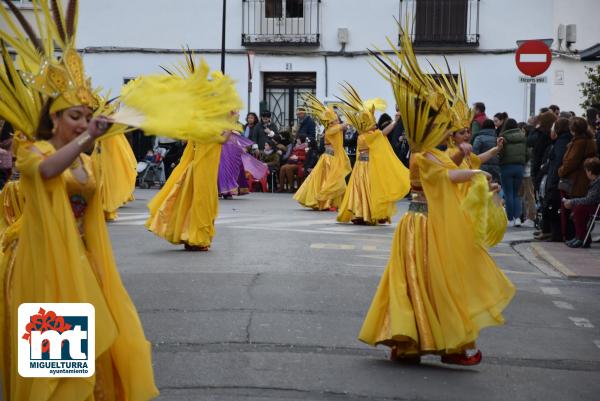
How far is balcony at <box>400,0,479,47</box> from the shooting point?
30.8 metres

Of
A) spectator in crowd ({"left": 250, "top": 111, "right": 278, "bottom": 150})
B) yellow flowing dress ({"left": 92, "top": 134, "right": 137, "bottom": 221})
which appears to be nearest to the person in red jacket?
spectator in crowd ({"left": 250, "top": 111, "right": 278, "bottom": 150})

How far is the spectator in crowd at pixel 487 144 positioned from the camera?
694 inches

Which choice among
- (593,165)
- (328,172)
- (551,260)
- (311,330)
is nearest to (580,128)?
(593,165)

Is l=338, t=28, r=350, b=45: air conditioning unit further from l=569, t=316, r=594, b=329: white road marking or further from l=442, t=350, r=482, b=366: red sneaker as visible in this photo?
l=442, t=350, r=482, b=366: red sneaker

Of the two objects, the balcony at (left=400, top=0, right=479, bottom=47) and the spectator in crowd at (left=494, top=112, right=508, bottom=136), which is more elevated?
the balcony at (left=400, top=0, right=479, bottom=47)

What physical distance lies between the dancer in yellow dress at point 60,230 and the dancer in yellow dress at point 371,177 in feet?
39.5

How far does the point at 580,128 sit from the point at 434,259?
8179 millimetres

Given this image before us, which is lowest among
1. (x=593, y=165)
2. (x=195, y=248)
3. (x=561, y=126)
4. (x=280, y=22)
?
(x=195, y=248)

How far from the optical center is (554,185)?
15.8m

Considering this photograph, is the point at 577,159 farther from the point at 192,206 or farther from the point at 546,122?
the point at 192,206

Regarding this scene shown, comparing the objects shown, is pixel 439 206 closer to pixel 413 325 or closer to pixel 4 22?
pixel 413 325

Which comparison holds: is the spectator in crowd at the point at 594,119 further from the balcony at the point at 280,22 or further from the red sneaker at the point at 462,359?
the balcony at the point at 280,22

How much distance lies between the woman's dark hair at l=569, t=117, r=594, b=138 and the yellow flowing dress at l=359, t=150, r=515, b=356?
25.7 feet

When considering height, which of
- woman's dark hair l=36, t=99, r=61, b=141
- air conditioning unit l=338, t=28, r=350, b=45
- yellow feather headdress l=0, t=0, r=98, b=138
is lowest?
woman's dark hair l=36, t=99, r=61, b=141
